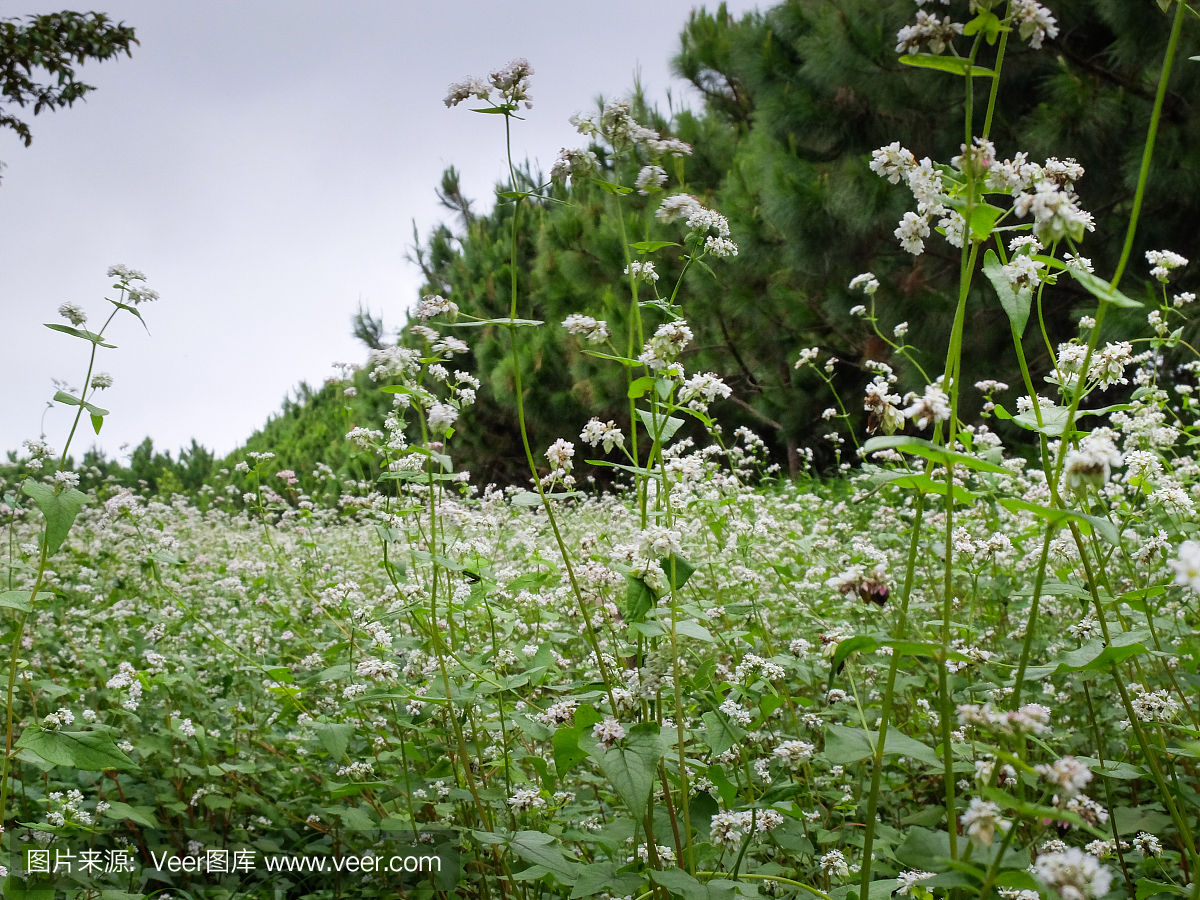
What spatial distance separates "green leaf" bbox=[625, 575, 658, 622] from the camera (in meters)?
1.48

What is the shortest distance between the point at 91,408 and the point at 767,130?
7.37 m

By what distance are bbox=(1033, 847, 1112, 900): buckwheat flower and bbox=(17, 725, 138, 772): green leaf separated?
1.73 meters

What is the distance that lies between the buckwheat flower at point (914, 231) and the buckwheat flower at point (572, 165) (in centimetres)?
67

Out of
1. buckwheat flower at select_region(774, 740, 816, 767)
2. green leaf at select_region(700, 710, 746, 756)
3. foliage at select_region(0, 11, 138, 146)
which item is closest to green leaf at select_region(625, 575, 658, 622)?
green leaf at select_region(700, 710, 746, 756)

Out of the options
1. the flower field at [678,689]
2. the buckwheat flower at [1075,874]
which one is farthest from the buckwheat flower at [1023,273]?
the buckwheat flower at [1075,874]

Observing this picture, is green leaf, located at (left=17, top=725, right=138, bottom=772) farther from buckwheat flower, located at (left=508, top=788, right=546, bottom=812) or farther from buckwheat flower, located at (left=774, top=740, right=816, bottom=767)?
buckwheat flower, located at (left=774, top=740, right=816, bottom=767)

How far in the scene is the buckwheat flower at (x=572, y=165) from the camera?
65.1 inches

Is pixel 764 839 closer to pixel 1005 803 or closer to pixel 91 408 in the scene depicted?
pixel 1005 803

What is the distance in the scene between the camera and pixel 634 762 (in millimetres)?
1384

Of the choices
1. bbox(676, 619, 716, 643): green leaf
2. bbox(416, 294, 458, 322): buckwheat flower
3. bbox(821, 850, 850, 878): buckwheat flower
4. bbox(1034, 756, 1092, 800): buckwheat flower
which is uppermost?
bbox(416, 294, 458, 322): buckwheat flower

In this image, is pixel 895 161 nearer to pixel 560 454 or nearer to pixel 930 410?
pixel 930 410

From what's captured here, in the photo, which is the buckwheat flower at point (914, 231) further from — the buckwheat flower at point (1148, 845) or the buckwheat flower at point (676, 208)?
the buckwheat flower at point (1148, 845)

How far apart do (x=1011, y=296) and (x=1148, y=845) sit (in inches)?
53.5

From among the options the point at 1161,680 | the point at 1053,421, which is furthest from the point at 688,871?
the point at 1161,680
